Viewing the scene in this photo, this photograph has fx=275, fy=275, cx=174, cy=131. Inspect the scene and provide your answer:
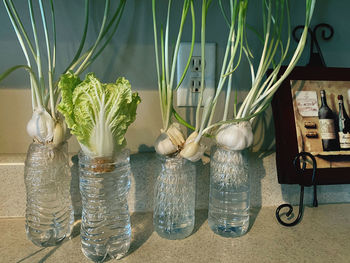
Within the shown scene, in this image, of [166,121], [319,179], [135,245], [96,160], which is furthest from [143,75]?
[319,179]

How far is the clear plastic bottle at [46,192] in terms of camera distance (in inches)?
24.8

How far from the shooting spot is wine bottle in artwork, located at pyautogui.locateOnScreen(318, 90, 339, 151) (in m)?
0.80

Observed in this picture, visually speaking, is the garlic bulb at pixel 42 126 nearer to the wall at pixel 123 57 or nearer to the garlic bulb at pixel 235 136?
the wall at pixel 123 57

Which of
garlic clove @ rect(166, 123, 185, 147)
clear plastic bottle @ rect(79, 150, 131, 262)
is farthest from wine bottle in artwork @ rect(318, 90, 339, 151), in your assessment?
clear plastic bottle @ rect(79, 150, 131, 262)

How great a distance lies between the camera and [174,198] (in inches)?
26.6

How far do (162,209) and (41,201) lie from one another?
288mm

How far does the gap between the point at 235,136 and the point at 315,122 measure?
12.6 inches

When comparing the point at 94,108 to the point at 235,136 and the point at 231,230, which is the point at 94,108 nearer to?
the point at 235,136

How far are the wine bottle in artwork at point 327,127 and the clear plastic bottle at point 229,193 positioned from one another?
0.28m

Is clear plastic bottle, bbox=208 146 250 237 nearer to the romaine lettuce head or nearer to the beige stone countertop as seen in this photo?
the beige stone countertop

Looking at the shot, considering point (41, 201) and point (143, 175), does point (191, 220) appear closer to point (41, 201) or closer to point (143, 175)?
point (143, 175)

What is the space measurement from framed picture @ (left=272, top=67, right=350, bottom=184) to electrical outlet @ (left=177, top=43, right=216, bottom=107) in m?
0.20

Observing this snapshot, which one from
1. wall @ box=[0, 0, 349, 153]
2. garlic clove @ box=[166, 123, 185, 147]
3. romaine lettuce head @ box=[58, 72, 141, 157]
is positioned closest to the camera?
romaine lettuce head @ box=[58, 72, 141, 157]

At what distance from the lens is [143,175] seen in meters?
0.79
